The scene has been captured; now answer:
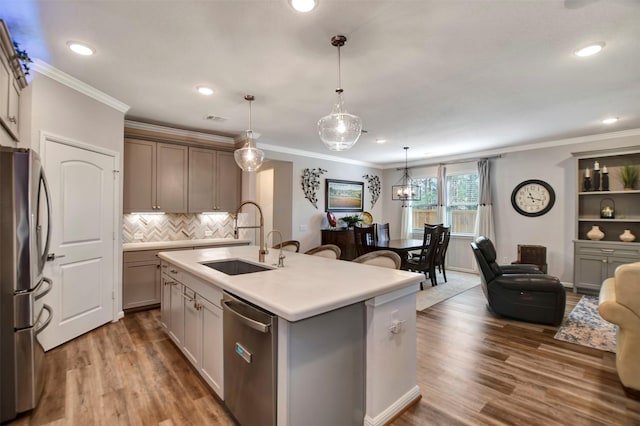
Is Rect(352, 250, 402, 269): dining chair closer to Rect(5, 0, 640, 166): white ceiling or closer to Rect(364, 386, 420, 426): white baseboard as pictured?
Rect(364, 386, 420, 426): white baseboard

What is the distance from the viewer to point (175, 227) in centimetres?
474

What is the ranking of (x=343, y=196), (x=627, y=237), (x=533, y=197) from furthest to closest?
(x=343, y=196) → (x=533, y=197) → (x=627, y=237)

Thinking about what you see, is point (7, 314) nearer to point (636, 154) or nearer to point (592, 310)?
point (592, 310)

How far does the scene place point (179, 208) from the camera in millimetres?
4543

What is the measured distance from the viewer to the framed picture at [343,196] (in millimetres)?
6773

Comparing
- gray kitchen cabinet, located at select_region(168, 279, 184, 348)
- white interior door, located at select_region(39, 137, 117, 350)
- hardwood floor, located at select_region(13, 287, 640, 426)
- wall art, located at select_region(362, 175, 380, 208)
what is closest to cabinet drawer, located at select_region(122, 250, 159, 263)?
white interior door, located at select_region(39, 137, 117, 350)

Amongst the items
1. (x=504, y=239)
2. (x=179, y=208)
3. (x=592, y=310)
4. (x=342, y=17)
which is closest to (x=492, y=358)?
(x=592, y=310)

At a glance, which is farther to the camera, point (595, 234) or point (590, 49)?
point (595, 234)

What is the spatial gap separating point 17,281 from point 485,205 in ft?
22.5

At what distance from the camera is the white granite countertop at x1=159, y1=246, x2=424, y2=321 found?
1.43m

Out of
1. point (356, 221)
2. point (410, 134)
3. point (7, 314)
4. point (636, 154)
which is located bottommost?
point (7, 314)

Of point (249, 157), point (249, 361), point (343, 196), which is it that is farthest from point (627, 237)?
point (249, 361)

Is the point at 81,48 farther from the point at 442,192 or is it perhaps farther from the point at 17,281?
the point at 442,192

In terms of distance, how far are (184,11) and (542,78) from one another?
124 inches
